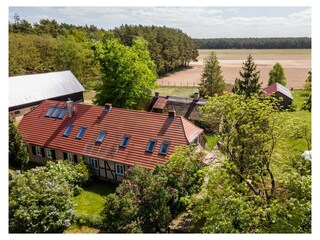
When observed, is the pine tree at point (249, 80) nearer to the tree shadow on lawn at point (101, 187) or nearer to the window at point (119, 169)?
the window at point (119, 169)

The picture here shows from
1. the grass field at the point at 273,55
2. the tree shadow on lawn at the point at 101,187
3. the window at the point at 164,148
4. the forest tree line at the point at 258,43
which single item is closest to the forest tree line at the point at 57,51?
the tree shadow on lawn at the point at 101,187

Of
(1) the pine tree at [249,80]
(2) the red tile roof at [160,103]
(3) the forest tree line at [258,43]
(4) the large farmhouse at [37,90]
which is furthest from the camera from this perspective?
(3) the forest tree line at [258,43]

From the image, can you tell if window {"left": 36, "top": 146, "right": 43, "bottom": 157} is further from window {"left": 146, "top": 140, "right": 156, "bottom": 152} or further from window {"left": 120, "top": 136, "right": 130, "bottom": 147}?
window {"left": 146, "top": 140, "right": 156, "bottom": 152}

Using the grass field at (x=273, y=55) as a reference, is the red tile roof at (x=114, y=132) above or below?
below

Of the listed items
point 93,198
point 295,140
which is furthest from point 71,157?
point 295,140

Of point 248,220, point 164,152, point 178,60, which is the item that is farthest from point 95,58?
point 178,60

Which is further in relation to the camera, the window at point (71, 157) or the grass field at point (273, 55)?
the grass field at point (273, 55)
